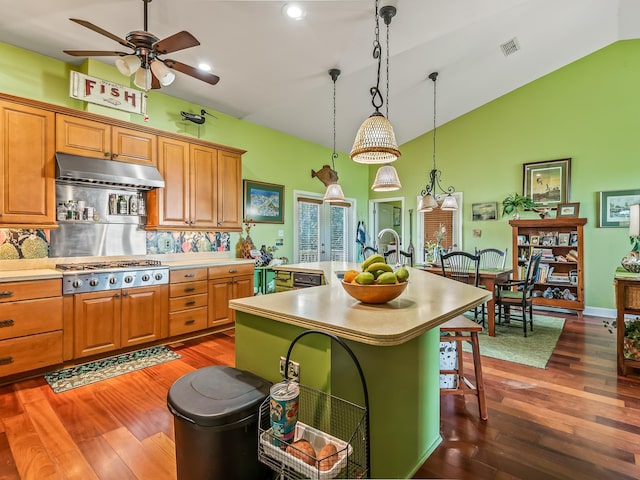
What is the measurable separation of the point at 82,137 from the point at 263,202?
251 cm

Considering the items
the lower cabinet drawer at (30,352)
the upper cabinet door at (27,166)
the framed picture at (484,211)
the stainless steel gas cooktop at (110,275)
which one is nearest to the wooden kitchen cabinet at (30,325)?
the lower cabinet drawer at (30,352)

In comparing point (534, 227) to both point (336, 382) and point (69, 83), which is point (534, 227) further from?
point (69, 83)

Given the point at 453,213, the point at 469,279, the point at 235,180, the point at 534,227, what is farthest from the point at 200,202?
the point at 534,227

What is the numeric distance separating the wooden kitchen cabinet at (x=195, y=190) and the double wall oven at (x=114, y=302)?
66cm

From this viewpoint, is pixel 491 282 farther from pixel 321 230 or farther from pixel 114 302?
pixel 114 302

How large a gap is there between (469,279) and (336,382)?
3517mm

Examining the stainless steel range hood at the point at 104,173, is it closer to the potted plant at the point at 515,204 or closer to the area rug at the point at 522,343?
the area rug at the point at 522,343

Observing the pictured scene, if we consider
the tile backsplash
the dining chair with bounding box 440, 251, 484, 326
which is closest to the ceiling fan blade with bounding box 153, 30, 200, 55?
the tile backsplash

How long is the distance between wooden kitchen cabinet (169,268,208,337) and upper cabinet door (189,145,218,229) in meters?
0.70

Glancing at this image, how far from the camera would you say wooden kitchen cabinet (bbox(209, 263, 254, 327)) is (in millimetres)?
3990

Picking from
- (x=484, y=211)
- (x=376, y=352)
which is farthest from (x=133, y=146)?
(x=484, y=211)

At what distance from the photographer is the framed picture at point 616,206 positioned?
471 cm

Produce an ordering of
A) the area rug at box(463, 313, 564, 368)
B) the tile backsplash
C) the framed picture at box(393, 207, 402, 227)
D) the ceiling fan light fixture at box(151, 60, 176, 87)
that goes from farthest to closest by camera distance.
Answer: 1. the framed picture at box(393, 207, 402, 227)
2. the area rug at box(463, 313, 564, 368)
3. the tile backsplash
4. the ceiling fan light fixture at box(151, 60, 176, 87)

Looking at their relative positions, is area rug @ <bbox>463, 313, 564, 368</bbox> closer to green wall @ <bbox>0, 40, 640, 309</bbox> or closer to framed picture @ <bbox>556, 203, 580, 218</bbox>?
green wall @ <bbox>0, 40, 640, 309</bbox>
